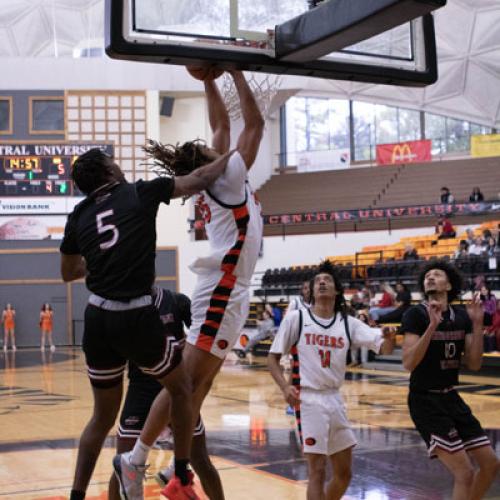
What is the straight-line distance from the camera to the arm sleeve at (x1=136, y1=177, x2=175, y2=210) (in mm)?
4164

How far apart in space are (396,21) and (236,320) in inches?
68.5

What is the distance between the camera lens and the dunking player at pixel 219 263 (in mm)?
4469

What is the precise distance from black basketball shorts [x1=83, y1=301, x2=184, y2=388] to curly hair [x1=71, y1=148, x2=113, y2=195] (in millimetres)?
643

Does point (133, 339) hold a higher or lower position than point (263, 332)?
higher

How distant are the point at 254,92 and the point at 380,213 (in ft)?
67.7

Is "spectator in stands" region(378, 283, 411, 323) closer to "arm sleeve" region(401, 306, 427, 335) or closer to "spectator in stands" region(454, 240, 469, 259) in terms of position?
"spectator in stands" region(454, 240, 469, 259)

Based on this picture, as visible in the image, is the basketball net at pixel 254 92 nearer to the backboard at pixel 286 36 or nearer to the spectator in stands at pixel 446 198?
the backboard at pixel 286 36

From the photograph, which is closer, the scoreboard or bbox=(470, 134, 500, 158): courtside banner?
the scoreboard

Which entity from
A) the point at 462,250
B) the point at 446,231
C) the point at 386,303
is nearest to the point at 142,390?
the point at 386,303

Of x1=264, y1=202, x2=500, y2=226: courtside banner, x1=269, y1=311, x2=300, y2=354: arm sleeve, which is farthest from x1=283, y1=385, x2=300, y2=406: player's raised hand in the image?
x1=264, y1=202, x2=500, y2=226: courtside banner

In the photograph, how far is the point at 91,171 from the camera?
4.42 meters

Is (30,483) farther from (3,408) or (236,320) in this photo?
(3,408)

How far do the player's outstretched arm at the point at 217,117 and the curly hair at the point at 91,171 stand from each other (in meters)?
0.68

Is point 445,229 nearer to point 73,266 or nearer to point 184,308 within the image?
point 184,308
